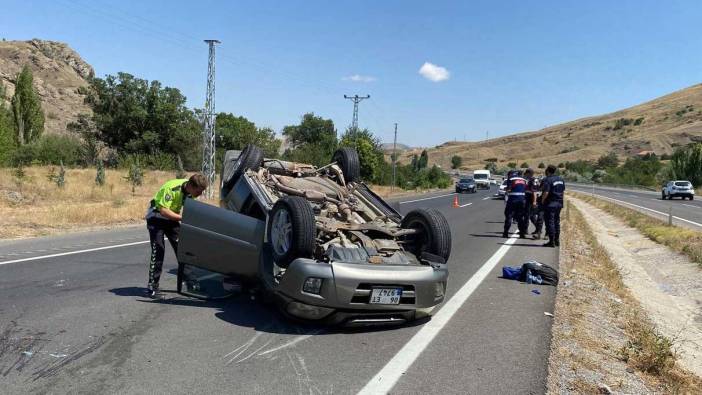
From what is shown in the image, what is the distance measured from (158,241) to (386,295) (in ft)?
9.47

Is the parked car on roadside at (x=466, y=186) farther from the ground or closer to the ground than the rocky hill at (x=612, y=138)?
closer to the ground

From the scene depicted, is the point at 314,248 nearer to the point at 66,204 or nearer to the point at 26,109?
the point at 66,204

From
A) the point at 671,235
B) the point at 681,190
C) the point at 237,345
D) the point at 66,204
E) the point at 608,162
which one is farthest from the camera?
the point at 608,162

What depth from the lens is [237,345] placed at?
5.03 meters

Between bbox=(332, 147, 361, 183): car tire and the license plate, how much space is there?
2955 millimetres

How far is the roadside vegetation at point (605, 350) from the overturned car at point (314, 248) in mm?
1372

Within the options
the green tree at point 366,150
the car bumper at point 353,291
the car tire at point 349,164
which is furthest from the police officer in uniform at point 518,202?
the green tree at point 366,150

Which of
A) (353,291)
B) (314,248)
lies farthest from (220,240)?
(353,291)

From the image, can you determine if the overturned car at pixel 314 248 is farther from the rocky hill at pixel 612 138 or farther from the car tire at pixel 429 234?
the rocky hill at pixel 612 138

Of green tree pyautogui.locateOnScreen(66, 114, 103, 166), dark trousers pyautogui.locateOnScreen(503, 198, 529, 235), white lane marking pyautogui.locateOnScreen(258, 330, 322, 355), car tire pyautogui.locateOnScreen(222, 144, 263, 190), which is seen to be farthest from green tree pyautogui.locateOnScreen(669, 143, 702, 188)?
white lane marking pyautogui.locateOnScreen(258, 330, 322, 355)

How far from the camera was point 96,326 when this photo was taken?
18.1 ft

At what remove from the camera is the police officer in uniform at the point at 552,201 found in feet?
42.5

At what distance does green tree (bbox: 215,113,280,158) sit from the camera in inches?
2341

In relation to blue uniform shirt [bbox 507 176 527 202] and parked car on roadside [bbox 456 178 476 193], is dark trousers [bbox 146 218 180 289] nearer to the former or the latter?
blue uniform shirt [bbox 507 176 527 202]
